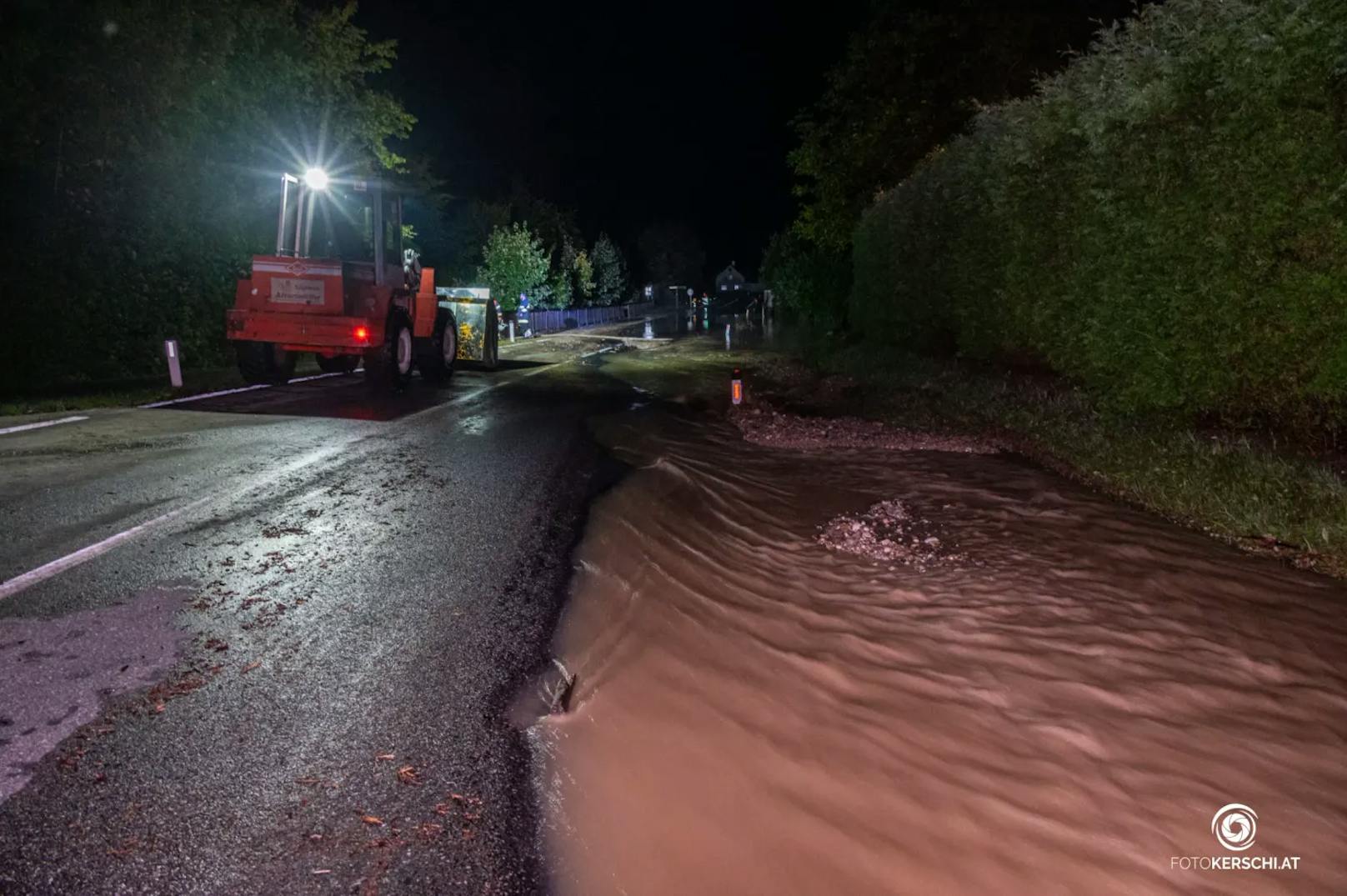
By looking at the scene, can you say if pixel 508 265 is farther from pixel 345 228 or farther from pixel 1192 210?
pixel 1192 210

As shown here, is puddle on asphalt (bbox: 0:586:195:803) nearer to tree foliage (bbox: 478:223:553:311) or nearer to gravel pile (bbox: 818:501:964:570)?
gravel pile (bbox: 818:501:964:570)

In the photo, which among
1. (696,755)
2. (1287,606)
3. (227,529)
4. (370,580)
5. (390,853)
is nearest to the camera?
(390,853)

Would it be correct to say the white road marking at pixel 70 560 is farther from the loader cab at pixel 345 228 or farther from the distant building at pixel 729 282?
the distant building at pixel 729 282

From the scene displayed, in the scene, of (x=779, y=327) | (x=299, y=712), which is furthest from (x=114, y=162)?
(x=779, y=327)

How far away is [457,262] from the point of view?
1633 inches

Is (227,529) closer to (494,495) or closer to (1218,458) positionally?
(494,495)

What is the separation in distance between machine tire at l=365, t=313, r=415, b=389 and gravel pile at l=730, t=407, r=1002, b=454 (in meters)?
6.09

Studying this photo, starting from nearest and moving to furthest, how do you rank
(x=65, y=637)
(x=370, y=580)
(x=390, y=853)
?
(x=390, y=853) < (x=65, y=637) < (x=370, y=580)

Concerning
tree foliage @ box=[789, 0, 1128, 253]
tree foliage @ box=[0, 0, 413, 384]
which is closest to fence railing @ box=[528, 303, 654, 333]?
tree foliage @ box=[789, 0, 1128, 253]

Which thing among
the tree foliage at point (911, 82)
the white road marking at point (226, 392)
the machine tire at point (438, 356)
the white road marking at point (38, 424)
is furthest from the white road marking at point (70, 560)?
the tree foliage at point (911, 82)

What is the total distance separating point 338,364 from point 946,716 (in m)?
16.8

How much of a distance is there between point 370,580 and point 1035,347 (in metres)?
10.2

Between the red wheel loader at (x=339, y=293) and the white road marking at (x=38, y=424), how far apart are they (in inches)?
114

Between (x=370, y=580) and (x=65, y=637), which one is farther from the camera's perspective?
(x=370, y=580)
